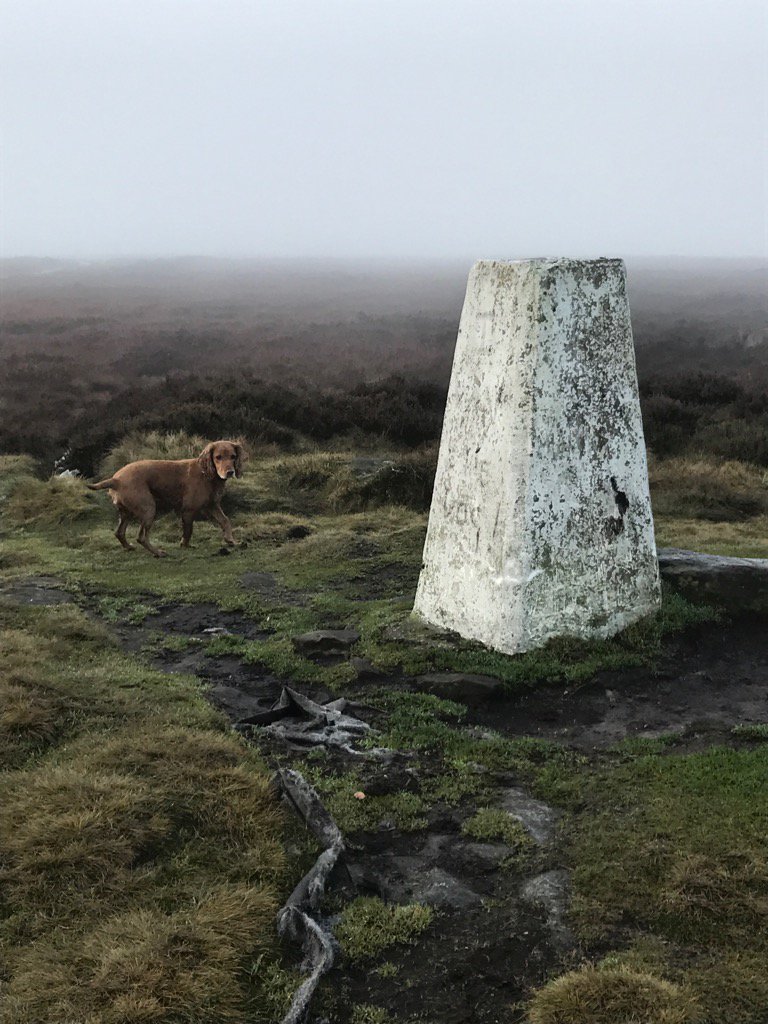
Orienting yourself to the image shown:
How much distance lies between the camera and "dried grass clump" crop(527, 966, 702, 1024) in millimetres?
3693

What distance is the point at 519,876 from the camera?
4918mm

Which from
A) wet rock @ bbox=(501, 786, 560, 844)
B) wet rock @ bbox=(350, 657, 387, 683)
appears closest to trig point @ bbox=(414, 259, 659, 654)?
wet rock @ bbox=(350, 657, 387, 683)

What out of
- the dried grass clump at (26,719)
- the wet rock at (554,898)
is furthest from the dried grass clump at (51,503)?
the wet rock at (554,898)

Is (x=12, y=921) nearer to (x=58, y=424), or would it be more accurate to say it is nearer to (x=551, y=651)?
(x=551, y=651)

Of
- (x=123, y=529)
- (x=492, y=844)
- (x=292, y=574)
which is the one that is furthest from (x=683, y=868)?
(x=123, y=529)

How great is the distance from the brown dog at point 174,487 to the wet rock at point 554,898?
7.83 meters

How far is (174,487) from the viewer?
12.2m

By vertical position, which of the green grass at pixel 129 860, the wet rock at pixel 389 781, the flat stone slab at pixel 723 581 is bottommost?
the wet rock at pixel 389 781

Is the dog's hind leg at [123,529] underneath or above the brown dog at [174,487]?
underneath

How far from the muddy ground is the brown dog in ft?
9.54

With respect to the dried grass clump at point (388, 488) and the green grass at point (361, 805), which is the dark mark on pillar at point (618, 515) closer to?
the green grass at point (361, 805)

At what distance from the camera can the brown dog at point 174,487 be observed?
11.9 m

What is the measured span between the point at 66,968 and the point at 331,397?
18.9 meters

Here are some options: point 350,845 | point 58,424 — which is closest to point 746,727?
point 350,845
